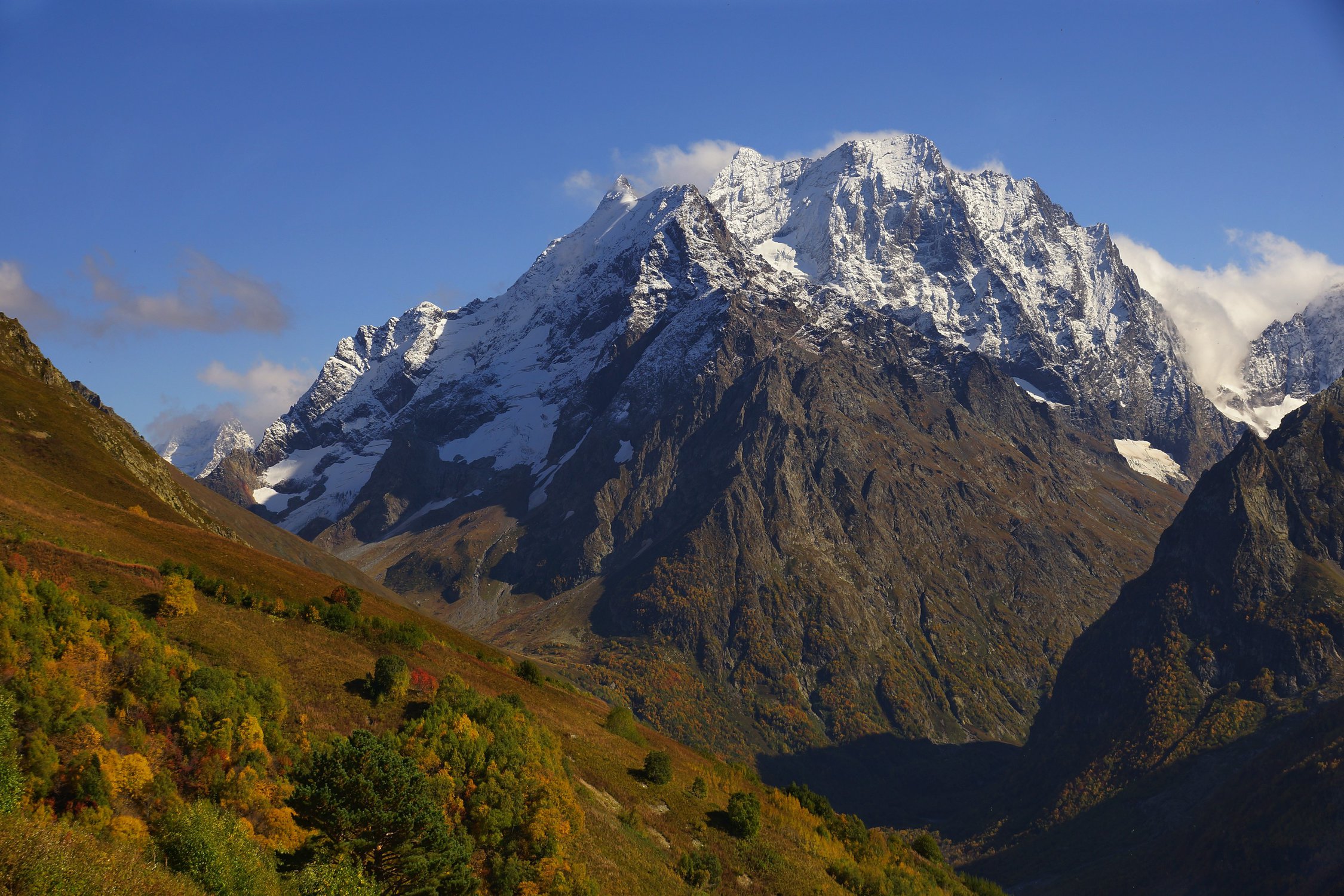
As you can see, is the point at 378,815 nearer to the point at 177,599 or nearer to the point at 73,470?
the point at 177,599

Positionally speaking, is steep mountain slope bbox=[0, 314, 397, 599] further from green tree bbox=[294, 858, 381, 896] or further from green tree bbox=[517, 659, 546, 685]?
green tree bbox=[294, 858, 381, 896]

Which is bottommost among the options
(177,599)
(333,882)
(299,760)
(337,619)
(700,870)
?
(700,870)

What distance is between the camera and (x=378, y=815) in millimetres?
38406

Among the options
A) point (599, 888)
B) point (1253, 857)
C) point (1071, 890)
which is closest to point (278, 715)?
point (599, 888)

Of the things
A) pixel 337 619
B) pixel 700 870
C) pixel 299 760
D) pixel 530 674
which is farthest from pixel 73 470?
pixel 700 870

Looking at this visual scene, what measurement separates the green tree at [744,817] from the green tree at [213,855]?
33.3m

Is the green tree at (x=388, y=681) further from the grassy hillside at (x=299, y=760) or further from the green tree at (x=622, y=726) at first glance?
the green tree at (x=622, y=726)

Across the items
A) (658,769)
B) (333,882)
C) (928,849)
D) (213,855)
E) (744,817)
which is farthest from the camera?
(928,849)

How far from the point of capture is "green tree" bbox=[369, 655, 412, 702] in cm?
5525

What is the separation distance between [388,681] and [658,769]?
20.3 metres

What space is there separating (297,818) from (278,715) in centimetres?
1043

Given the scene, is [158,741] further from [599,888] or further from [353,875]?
[599,888]

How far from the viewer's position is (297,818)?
1556 inches

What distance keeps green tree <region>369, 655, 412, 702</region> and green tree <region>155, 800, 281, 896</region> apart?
18065 mm
